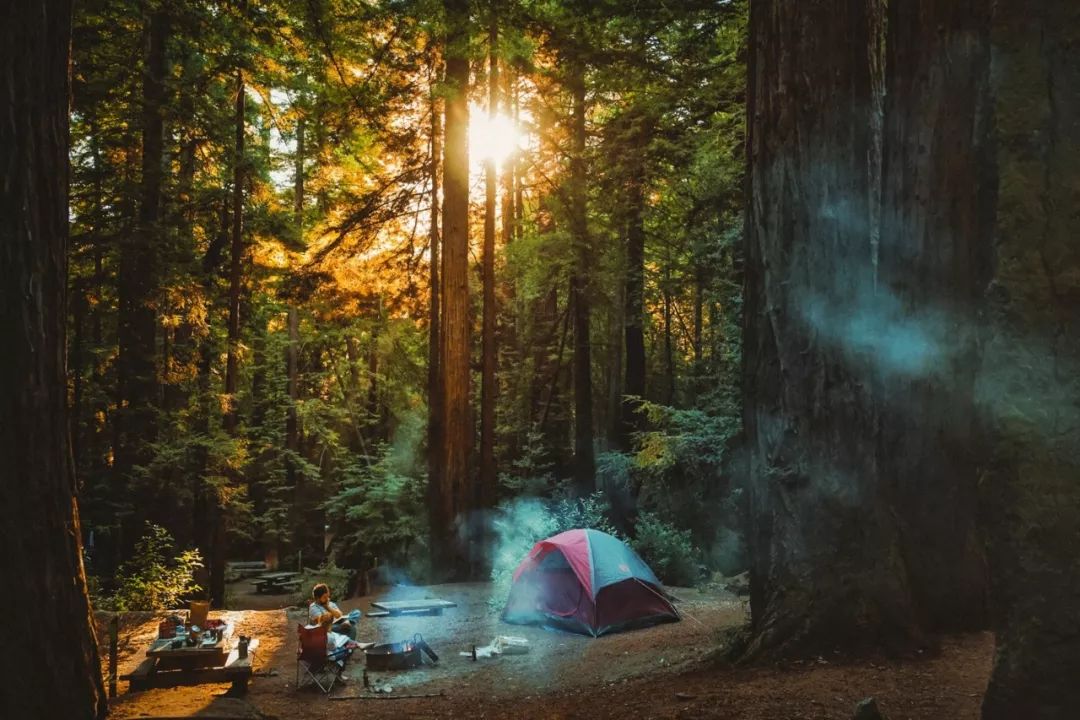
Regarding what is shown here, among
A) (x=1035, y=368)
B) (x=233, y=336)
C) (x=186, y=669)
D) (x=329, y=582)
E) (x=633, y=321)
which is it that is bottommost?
(x=329, y=582)

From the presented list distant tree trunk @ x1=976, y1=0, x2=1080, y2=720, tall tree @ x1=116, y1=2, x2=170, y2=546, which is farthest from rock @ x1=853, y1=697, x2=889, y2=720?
tall tree @ x1=116, y1=2, x2=170, y2=546

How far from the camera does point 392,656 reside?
866cm

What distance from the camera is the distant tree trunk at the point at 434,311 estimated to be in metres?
15.1

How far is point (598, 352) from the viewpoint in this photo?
29.0 meters

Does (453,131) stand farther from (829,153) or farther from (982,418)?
(982,418)

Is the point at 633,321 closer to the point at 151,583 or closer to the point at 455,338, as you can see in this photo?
the point at 455,338

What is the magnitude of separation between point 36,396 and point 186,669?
4.79m

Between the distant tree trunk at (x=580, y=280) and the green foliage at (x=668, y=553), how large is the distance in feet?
18.5

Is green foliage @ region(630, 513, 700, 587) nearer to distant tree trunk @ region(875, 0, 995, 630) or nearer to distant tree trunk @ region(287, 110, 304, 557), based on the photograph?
distant tree trunk @ region(875, 0, 995, 630)

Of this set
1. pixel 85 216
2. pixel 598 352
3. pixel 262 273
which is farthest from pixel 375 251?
pixel 598 352

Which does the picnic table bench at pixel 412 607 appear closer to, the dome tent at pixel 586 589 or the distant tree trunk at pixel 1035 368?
the dome tent at pixel 586 589

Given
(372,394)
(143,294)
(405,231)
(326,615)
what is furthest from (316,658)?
(372,394)

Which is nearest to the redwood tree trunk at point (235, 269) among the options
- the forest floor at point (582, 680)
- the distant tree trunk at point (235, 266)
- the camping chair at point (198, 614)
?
the distant tree trunk at point (235, 266)

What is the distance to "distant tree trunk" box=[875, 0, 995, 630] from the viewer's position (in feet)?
19.9
